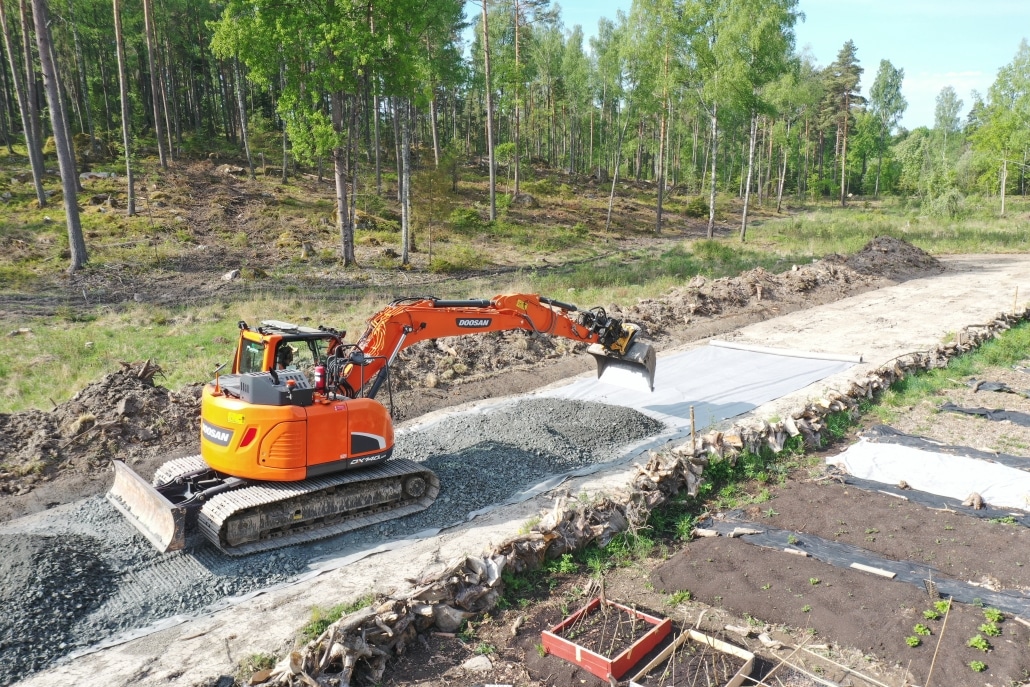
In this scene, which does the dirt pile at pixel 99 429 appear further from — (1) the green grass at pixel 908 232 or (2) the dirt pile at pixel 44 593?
(1) the green grass at pixel 908 232

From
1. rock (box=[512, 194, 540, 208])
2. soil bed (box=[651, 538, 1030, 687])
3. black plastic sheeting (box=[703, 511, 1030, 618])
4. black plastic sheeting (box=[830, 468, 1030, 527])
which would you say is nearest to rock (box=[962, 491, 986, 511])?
black plastic sheeting (box=[830, 468, 1030, 527])

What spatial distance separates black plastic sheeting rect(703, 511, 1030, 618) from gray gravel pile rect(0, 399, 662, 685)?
10.1 ft

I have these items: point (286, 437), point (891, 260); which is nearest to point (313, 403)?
point (286, 437)

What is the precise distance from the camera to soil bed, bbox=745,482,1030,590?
7219 millimetres

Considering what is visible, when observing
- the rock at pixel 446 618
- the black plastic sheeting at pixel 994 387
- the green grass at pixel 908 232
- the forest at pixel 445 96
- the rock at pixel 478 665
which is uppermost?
the forest at pixel 445 96

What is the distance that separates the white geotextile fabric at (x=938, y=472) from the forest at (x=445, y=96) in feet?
60.8

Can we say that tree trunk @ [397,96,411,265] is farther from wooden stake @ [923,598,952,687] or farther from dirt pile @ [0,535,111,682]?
wooden stake @ [923,598,952,687]

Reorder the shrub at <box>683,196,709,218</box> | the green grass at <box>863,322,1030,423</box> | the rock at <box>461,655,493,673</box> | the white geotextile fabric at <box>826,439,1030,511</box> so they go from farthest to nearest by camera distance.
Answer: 1. the shrub at <box>683,196,709,218</box>
2. the green grass at <box>863,322,1030,423</box>
3. the white geotextile fabric at <box>826,439,1030,511</box>
4. the rock at <box>461,655,493,673</box>

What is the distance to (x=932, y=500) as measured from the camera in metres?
8.86

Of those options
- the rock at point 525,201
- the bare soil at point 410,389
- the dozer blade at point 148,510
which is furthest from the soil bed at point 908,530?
the rock at point 525,201

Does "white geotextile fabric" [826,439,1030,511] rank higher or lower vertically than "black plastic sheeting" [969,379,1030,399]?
lower

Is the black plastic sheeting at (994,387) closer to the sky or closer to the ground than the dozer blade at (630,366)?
closer to the ground

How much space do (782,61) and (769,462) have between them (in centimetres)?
2802

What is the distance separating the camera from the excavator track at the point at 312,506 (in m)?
7.91
